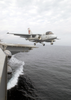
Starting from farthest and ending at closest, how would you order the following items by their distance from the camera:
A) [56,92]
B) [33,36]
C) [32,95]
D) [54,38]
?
[33,36], [54,38], [56,92], [32,95]

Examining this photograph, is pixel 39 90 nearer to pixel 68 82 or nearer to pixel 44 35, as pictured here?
pixel 68 82

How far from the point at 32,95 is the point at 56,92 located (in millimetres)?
5788

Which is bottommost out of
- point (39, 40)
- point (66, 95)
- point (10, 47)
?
point (66, 95)

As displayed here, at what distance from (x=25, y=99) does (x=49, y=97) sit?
5177mm

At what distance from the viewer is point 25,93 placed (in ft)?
63.0

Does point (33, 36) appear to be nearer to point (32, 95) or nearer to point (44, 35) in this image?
point (44, 35)

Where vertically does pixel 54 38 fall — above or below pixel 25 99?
above

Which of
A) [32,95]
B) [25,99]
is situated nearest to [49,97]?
[32,95]

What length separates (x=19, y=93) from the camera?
19219 mm

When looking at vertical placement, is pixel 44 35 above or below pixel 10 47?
above

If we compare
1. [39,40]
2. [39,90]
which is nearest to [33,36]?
[39,40]

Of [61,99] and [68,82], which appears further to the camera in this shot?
[68,82]

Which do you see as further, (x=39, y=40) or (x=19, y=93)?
(x=39, y=40)

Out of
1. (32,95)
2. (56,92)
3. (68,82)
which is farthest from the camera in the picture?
(68,82)
